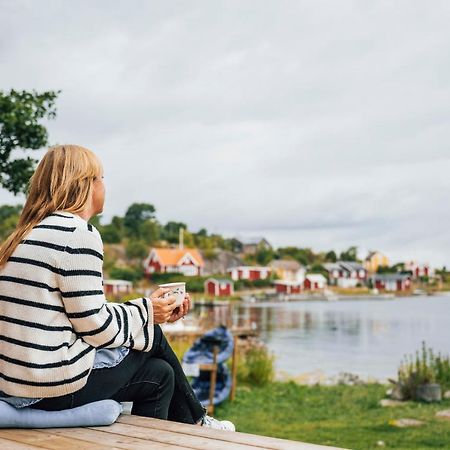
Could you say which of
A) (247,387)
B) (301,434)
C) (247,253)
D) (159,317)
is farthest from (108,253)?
(159,317)

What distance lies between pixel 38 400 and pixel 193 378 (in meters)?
6.76

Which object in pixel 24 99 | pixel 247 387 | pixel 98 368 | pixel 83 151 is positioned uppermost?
pixel 24 99

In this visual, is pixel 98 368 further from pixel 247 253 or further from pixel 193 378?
pixel 247 253

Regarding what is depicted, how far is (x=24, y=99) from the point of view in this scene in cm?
736

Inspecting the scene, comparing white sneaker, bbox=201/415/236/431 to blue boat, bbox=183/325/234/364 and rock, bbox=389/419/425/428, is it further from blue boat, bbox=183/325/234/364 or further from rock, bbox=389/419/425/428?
blue boat, bbox=183/325/234/364

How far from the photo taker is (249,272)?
229 ft

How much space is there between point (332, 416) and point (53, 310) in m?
6.18

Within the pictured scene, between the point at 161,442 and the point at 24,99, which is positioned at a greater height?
the point at 24,99

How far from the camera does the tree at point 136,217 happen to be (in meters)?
52.1

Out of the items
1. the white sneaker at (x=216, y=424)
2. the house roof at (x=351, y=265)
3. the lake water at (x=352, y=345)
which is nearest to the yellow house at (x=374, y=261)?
the house roof at (x=351, y=265)

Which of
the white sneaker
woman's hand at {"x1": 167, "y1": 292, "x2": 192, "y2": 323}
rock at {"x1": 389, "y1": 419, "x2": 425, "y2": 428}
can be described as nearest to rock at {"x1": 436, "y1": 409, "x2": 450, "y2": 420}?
rock at {"x1": 389, "y1": 419, "x2": 425, "y2": 428}

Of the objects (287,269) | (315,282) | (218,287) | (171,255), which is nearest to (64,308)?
(171,255)

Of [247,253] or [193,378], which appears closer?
[193,378]

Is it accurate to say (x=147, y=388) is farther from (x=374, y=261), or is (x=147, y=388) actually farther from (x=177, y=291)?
(x=374, y=261)
